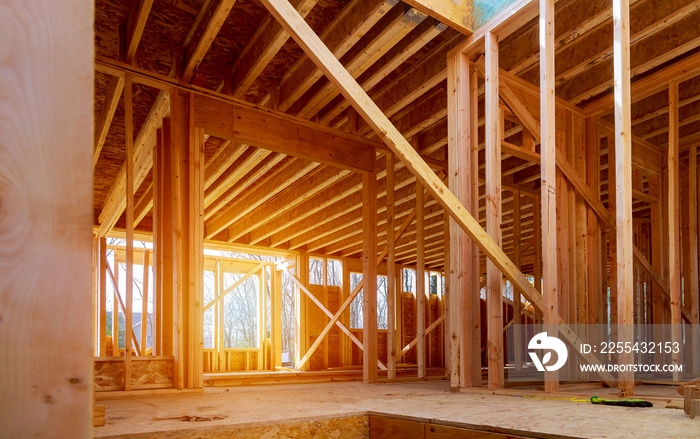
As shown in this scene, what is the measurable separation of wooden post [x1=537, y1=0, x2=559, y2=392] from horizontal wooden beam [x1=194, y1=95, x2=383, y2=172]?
2886mm

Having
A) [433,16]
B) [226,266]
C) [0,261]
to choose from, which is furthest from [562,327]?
[226,266]

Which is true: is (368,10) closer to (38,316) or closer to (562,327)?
(562,327)

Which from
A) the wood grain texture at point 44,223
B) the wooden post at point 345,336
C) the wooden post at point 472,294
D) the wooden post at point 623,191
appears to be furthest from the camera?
the wooden post at point 345,336

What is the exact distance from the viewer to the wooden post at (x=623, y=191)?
3689 mm

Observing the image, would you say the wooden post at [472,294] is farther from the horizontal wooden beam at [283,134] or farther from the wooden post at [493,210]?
the horizontal wooden beam at [283,134]

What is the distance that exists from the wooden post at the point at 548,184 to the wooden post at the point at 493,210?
0.42 metres

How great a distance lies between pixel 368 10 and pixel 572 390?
3.53m

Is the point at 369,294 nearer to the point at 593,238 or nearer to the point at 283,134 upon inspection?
the point at 283,134

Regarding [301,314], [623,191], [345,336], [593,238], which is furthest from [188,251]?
[345,336]

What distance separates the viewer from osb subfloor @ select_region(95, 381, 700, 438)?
8.18ft

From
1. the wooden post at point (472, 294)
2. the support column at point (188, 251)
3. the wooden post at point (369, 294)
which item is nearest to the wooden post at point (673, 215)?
the wooden post at point (472, 294)

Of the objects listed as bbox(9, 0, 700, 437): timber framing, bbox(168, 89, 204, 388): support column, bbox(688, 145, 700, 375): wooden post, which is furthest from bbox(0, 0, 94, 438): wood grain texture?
bbox(688, 145, 700, 375): wooden post

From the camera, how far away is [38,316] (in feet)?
3.05

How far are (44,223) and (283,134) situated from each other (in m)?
5.42
